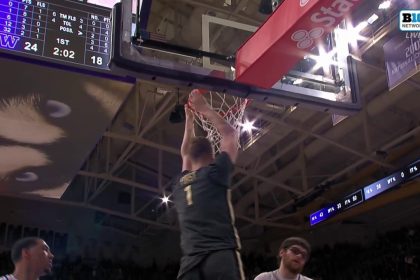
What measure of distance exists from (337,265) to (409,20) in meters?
11.1

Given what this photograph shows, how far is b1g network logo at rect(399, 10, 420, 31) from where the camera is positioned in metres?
6.11

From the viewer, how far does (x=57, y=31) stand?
5.46 metres

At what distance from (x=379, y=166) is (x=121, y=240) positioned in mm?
10790

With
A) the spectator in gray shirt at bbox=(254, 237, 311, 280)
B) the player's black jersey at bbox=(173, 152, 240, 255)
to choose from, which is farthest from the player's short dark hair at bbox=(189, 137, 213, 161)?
the spectator in gray shirt at bbox=(254, 237, 311, 280)

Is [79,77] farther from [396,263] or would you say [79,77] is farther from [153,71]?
[396,263]

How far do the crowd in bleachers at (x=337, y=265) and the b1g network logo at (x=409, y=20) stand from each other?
8.58 meters

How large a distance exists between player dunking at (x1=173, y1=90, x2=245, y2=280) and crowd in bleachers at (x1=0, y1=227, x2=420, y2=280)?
11730 mm

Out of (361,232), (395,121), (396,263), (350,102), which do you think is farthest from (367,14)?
(361,232)

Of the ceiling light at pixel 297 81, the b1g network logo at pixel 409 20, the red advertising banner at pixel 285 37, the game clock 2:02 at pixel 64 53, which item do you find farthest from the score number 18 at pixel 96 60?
the b1g network logo at pixel 409 20

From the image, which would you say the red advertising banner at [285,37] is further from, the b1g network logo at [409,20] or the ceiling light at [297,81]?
the b1g network logo at [409,20]

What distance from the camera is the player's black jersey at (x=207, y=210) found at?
2496mm

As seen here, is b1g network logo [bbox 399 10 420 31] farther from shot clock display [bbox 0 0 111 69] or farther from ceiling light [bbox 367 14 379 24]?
ceiling light [bbox 367 14 379 24]

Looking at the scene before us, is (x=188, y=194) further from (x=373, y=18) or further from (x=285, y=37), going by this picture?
(x=373, y=18)
